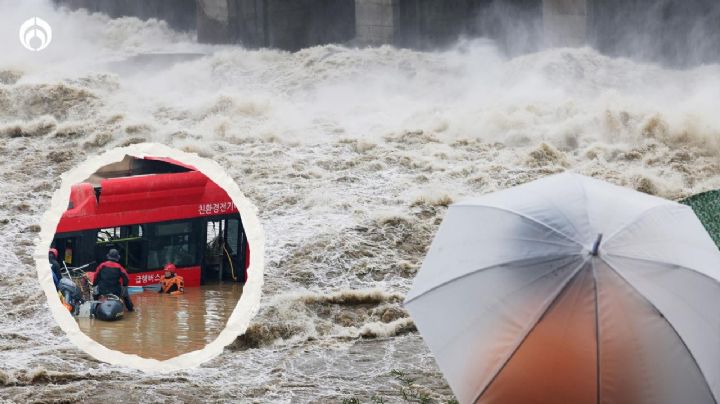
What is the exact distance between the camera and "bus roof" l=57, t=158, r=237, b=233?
4.61 metres

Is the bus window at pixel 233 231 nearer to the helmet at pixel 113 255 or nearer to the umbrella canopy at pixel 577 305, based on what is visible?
the helmet at pixel 113 255

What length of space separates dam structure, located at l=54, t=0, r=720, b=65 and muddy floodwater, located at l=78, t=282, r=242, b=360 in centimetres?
1356

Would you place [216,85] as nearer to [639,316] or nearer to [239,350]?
[239,350]

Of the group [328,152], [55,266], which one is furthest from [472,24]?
[55,266]

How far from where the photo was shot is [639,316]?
437 cm

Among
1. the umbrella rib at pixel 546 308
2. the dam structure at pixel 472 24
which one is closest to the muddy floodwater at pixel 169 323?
the umbrella rib at pixel 546 308

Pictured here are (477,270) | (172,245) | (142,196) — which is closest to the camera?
(477,270)

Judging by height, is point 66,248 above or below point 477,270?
above

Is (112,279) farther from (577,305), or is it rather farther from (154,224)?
(577,305)

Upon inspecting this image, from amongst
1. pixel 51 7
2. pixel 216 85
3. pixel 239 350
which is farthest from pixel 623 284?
pixel 51 7

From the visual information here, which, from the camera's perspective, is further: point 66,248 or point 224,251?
point 224,251

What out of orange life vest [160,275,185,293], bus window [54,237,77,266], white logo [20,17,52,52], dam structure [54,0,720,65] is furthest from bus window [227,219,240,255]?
white logo [20,17,52,52]

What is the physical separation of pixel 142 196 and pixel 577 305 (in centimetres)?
193

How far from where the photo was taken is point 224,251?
501 cm
